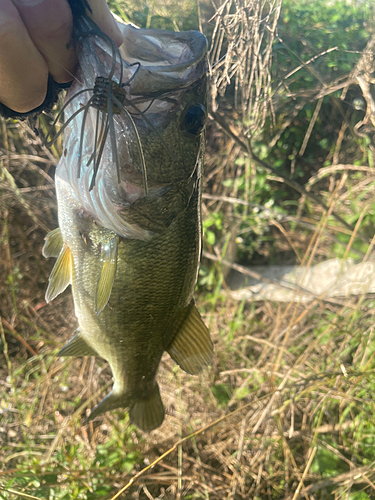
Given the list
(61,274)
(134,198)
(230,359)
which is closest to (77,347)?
(61,274)

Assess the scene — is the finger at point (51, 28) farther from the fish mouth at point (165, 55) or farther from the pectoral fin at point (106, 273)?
the pectoral fin at point (106, 273)

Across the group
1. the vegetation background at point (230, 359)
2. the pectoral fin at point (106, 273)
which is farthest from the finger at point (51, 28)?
the vegetation background at point (230, 359)

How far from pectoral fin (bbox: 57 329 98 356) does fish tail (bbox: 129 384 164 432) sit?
1.04 feet

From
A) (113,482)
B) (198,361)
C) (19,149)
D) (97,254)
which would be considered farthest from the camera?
(19,149)

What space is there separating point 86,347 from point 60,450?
4.15ft

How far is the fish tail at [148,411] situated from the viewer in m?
1.50

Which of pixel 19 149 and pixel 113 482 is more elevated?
pixel 19 149

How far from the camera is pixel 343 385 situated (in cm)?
229

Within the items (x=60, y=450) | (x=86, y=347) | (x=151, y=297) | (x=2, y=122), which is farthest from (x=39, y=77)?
(x=60, y=450)

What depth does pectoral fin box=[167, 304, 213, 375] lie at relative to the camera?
4.23 feet

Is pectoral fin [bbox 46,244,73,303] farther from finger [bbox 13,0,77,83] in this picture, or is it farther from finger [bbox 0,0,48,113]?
finger [bbox 13,0,77,83]

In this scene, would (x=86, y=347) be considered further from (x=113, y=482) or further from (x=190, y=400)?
(x=190, y=400)

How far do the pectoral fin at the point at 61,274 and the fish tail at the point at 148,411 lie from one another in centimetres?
62

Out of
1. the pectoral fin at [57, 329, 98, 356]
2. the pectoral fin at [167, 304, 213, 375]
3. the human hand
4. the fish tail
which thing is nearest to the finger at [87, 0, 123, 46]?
the human hand
